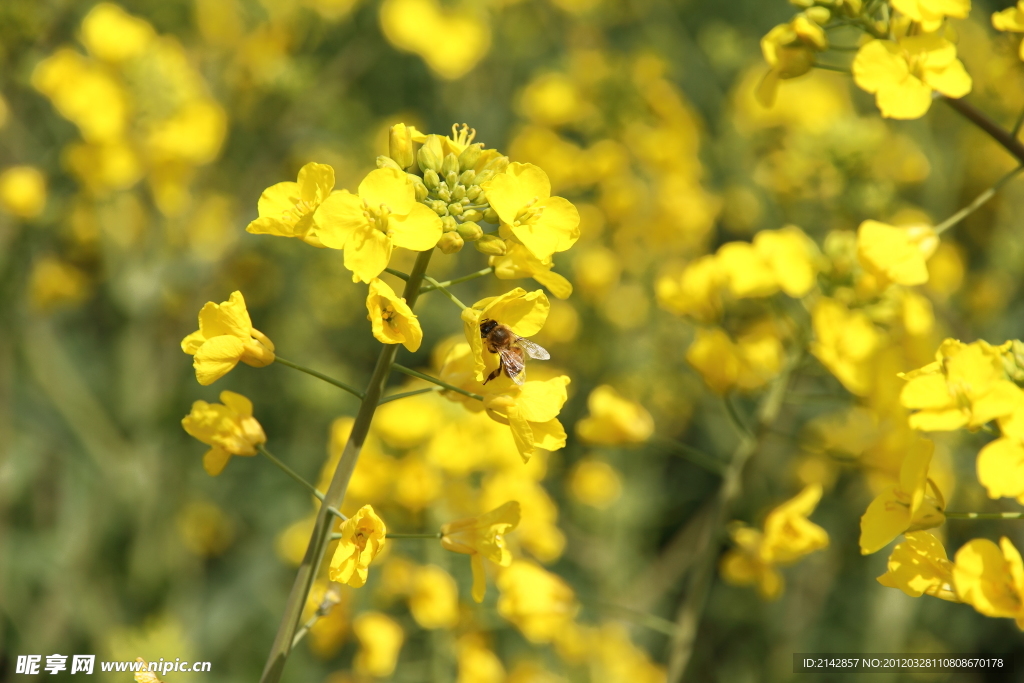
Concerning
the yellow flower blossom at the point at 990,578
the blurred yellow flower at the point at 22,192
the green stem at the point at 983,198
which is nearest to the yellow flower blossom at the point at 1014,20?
the green stem at the point at 983,198

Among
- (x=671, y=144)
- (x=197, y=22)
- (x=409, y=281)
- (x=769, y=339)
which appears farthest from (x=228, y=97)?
(x=409, y=281)

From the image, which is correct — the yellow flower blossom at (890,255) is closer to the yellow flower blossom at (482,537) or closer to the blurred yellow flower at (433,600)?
the yellow flower blossom at (482,537)

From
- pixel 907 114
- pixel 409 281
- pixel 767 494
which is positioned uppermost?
pixel 907 114

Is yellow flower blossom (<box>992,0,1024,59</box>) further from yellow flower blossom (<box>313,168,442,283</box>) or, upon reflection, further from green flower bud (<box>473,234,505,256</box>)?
yellow flower blossom (<box>313,168,442,283</box>)

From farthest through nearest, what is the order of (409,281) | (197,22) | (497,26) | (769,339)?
(497,26) < (197,22) < (769,339) < (409,281)

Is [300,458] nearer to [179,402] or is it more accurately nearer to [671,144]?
[179,402]

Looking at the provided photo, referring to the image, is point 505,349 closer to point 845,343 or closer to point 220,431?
point 220,431

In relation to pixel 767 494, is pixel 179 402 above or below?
above
